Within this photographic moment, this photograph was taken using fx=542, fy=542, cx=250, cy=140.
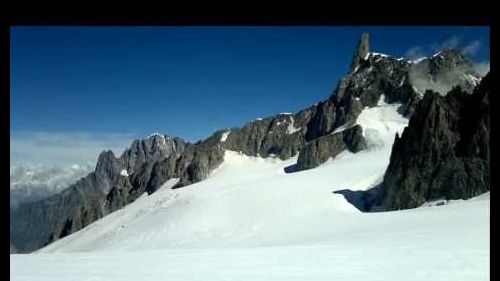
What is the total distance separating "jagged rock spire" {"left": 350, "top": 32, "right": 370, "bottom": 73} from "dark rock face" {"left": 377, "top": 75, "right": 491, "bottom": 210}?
71766 millimetres

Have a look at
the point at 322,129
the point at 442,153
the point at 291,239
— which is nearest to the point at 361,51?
the point at 322,129

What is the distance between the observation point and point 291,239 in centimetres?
3253

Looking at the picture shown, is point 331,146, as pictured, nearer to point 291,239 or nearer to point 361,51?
point 361,51

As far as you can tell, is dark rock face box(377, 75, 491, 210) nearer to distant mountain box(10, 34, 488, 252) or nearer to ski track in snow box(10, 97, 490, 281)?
ski track in snow box(10, 97, 490, 281)

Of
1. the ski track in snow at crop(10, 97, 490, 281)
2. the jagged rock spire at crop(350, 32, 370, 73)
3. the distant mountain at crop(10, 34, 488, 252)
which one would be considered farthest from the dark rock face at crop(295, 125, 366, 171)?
the jagged rock spire at crop(350, 32, 370, 73)

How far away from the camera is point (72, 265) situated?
1373cm

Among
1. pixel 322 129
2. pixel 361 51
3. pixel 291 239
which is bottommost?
pixel 291 239

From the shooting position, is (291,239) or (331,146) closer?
(291,239)

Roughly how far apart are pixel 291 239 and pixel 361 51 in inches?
3840

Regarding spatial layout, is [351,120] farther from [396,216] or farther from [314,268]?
[314,268]

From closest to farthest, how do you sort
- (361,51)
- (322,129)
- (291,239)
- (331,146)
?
(291,239) → (331,146) → (322,129) → (361,51)
